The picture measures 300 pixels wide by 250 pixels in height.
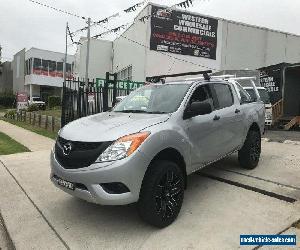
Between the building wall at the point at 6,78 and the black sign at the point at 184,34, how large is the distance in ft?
165

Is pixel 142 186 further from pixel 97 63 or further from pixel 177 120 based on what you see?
pixel 97 63

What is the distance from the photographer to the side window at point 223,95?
573 centimetres

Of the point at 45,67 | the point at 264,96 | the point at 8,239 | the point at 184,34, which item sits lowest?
the point at 8,239

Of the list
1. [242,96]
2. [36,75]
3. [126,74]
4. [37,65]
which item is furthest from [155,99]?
[37,65]

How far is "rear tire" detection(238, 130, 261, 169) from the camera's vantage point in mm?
6434

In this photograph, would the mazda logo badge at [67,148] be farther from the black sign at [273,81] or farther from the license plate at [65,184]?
the black sign at [273,81]

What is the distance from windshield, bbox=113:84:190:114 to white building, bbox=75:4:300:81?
55.1ft

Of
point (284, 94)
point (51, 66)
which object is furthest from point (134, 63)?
point (51, 66)

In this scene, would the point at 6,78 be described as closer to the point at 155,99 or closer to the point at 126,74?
the point at 126,74

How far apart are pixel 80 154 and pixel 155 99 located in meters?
1.76

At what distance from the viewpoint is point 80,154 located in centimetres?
386

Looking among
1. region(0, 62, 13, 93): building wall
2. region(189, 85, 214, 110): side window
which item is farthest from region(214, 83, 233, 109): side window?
region(0, 62, 13, 93): building wall

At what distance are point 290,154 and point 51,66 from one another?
50.6 metres

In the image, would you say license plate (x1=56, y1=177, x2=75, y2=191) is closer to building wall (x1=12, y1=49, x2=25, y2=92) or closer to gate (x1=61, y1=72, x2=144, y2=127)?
gate (x1=61, y1=72, x2=144, y2=127)
